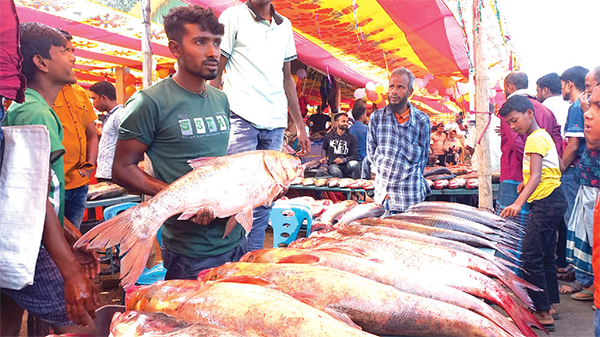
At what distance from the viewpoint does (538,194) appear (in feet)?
13.5

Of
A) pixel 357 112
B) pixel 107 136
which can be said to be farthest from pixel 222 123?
pixel 357 112

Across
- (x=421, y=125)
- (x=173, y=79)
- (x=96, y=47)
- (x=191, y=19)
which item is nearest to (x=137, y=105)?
(x=173, y=79)

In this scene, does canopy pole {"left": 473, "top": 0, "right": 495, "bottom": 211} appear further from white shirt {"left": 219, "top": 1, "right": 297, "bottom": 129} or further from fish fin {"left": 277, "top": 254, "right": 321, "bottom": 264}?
fish fin {"left": 277, "top": 254, "right": 321, "bottom": 264}

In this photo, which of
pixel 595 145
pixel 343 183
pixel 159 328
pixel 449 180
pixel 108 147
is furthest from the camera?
pixel 343 183

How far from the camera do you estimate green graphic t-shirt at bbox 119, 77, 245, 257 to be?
2064mm

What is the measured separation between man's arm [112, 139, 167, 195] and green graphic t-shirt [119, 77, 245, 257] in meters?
0.04

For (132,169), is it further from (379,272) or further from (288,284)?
(379,272)

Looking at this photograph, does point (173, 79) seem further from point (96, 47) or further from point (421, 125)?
point (96, 47)

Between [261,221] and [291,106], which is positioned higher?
[291,106]

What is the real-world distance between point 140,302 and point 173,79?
4.06ft

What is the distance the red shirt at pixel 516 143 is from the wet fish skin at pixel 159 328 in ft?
14.2

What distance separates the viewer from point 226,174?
1829mm

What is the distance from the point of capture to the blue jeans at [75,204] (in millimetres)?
4254

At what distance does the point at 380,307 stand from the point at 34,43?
2256 millimetres
